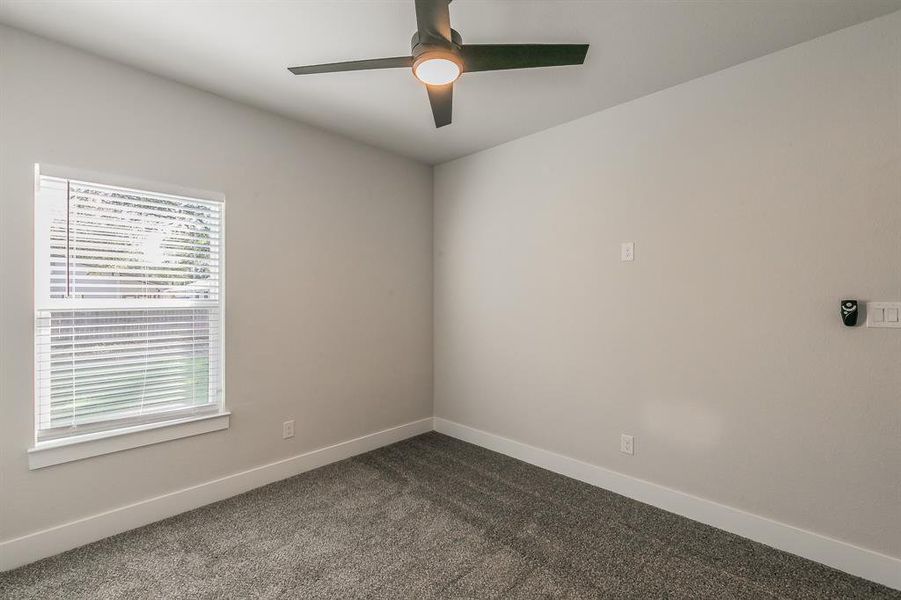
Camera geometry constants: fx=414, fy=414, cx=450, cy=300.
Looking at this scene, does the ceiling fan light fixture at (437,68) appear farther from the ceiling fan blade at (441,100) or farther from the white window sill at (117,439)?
the white window sill at (117,439)

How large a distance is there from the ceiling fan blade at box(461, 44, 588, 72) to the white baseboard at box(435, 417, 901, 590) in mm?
2463

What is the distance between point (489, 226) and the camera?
11.7 ft

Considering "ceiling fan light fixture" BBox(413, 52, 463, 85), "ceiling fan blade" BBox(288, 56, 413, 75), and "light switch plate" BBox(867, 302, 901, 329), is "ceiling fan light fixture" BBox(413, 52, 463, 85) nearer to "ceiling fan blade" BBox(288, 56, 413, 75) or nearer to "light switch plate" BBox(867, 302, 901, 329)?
"ceiling fan blade" BBox(288, 56, 413, 75)

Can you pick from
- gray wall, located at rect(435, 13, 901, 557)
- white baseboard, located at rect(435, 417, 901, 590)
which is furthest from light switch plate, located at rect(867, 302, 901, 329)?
white baseboard, located at rect(435, 417, 901, 590)

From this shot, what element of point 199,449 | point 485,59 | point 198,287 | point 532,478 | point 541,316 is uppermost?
point 485,59

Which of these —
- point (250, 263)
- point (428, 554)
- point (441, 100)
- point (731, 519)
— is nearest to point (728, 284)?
point (731, 519)

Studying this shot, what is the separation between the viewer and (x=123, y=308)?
229 centimetres

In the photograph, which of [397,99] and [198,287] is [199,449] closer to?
[198,287]

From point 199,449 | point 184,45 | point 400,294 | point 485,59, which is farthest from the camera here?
point 400,294

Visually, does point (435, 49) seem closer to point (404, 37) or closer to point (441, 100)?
point (441, 100)

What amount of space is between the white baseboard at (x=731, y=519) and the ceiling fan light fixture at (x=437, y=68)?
2.60 m

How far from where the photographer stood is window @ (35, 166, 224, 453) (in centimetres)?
210

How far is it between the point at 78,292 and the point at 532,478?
117 inches

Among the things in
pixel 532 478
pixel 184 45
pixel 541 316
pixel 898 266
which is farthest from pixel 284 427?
pixel 898 266
